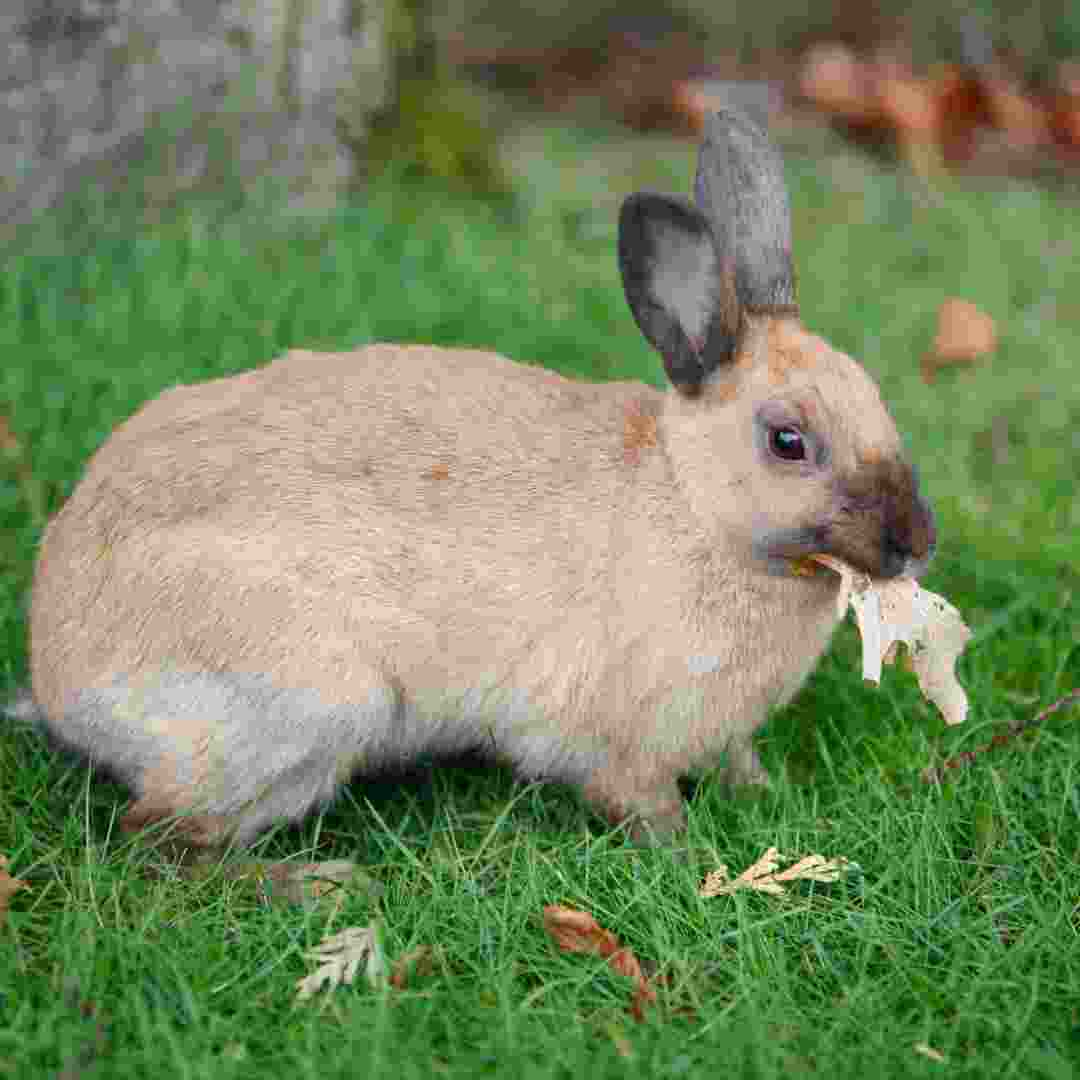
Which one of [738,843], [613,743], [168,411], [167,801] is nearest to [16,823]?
[167,801]

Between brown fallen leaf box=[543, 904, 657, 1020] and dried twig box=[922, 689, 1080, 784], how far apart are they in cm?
98

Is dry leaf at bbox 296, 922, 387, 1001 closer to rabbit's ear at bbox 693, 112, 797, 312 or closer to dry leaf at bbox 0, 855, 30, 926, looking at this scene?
dry leaf at bbox 0, 855, 30, 926

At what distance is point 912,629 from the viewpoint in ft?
11.8

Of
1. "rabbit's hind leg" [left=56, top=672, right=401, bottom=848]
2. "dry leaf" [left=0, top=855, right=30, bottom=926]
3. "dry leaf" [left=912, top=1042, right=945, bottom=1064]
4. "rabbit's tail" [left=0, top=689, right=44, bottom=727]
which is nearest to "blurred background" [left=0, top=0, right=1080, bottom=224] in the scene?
"rabbit's tail" [left=0, top=689, right=44, bottom=727]

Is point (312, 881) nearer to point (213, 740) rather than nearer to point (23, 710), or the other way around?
point (213, 740)

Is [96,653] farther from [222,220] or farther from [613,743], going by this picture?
[222,220]

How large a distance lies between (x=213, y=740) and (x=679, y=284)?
158cm

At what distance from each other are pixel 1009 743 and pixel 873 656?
25.6 inches

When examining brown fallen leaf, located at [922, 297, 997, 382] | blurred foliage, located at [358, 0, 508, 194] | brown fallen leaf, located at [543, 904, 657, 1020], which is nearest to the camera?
brown fallen leaf, located at [543, 904, 657, 1020]

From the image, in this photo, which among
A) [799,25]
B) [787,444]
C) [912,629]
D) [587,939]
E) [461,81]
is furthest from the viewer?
[799,25]

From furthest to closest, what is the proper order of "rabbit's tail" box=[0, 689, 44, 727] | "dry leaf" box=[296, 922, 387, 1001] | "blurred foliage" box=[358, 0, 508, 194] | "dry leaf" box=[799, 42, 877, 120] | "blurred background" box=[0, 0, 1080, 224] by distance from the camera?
"dry leaf" box=[799, 42, 877, 120] → "blurred foliage" box=[358, 0, 508, 194] → "blurred background" box=[0, 0, 1080, 224] → "rabbit's tail" box=[0, 689, 44, 727] → "dry leaf" box=[296, 922, 387, 1001]

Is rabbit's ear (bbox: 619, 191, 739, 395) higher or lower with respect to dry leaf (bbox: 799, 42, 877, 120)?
higher

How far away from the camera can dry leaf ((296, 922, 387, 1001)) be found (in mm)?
3090

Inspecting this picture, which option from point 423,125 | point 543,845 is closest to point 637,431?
point 543,845
